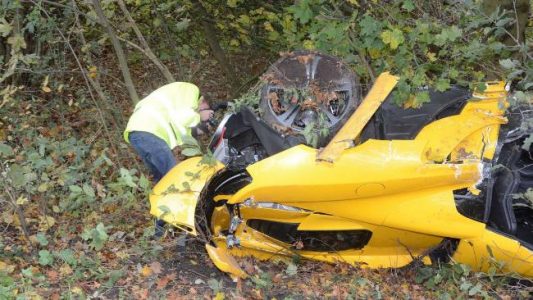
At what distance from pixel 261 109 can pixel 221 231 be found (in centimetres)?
105

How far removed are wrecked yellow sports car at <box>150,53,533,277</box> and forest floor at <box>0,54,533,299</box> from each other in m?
0.16

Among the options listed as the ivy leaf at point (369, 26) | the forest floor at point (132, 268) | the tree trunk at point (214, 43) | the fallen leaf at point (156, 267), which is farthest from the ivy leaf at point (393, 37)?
the tree trunk at point (214, 43)

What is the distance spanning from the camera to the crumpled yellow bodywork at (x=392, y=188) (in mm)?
4203

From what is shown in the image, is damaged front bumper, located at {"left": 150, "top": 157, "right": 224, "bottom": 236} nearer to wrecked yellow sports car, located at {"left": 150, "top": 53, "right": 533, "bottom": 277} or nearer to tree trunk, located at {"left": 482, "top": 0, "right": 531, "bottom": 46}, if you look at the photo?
wrecked yellow sports car, located at {"left": 150, "top": 53, "right": 533, "bottom": 277}

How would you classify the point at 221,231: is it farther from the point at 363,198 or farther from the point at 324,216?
the point at 363,198

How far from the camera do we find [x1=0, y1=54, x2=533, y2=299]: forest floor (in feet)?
14.8

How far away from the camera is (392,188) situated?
4.26 m

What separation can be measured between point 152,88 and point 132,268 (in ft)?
16.7

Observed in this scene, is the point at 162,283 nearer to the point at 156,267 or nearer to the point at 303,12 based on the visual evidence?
the point at 156,267

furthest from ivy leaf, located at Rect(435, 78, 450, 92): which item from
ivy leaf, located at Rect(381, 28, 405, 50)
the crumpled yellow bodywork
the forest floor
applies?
the forest floor

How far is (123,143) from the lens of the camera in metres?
7.72

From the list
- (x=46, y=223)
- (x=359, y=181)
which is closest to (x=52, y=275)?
(x=46, y=223)

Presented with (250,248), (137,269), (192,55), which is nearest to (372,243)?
(250,248)

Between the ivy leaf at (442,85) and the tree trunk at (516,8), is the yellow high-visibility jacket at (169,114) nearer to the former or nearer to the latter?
the ivy leaf at (442,85)
